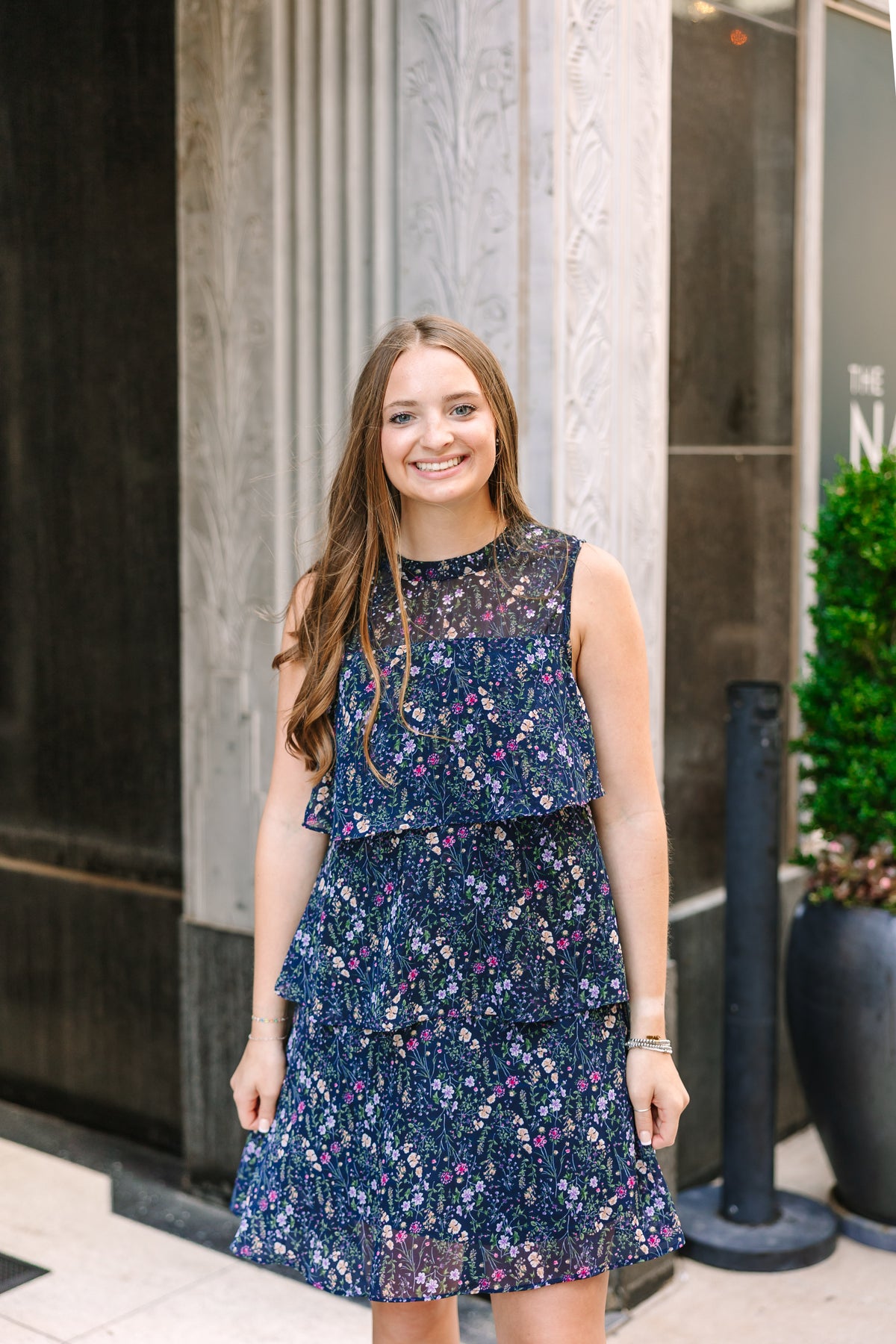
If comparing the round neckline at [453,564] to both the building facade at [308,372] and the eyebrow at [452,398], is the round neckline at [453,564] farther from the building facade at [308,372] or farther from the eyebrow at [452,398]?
the building facade at [308,372]

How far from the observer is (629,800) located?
7.86 feet

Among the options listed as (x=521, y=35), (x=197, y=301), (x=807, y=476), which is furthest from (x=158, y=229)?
(x=807, y=476)

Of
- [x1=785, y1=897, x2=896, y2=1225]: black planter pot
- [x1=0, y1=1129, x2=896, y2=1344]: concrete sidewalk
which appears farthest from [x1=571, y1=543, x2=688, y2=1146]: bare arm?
[x1=785, y1=897, x2=896, y2=1225]: black planter pot

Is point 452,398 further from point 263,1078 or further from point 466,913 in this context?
point 263,1078

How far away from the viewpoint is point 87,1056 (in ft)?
15.6

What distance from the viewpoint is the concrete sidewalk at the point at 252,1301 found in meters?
3.59

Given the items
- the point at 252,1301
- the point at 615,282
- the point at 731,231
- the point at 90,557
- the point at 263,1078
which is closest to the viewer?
the point at 263,1078

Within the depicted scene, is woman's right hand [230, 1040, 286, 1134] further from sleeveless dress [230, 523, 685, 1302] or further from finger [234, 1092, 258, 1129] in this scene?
sleeveless dress [230, 523, 685, 1302]

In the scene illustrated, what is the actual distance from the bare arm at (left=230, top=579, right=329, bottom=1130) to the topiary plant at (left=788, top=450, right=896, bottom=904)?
6.35 ft

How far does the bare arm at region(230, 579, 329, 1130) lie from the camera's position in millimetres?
2488

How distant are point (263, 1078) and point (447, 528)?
3.02 ft

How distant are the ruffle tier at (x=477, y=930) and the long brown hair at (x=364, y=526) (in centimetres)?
21

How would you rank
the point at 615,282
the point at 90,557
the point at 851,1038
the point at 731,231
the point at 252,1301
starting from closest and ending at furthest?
1. the point at 615,282
2. the point at 252,1301
3. the point at 851,1038
4. the point at 731,231
5. the point at 90,557

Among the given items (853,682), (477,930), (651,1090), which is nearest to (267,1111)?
(477,930)
